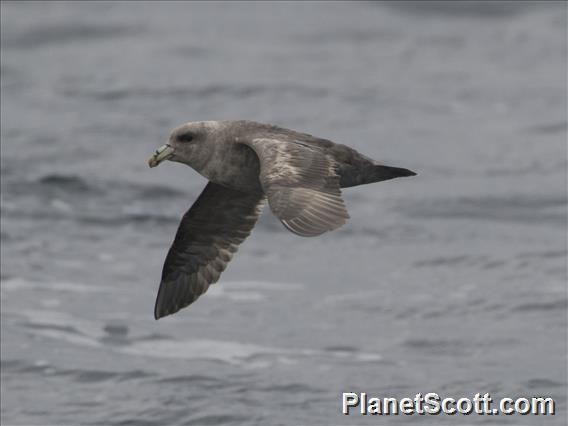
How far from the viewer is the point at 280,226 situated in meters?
25.5

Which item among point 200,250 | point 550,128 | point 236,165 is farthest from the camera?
point 550,128

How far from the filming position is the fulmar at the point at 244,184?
11930 millimetres

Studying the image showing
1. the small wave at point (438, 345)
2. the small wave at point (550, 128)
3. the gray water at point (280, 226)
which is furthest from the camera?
the small wave at point (550, 128)

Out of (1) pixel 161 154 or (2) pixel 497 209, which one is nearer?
(1) pixel 161 154

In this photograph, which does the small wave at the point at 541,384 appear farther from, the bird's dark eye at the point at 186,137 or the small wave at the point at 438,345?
the bird's dark eye at the point at 186,137

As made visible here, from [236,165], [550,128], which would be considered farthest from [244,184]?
[550,128]

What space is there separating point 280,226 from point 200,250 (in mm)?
10764

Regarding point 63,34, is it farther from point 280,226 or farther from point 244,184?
point 244,184

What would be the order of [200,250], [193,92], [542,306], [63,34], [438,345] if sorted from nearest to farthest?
[200,250]
[438,345]
[542,306]
[193,92]
[63,34]

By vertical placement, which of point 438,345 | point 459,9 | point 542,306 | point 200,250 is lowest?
point 438,345

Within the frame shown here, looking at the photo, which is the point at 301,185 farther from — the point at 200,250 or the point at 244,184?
the point at 200,250

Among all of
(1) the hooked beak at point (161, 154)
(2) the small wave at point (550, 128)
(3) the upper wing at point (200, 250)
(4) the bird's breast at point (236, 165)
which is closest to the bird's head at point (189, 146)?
(1) the hooked beak at point (161, 154)

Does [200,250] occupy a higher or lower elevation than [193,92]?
lower

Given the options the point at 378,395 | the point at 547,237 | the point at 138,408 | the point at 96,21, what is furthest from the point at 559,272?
the point at 96,21
